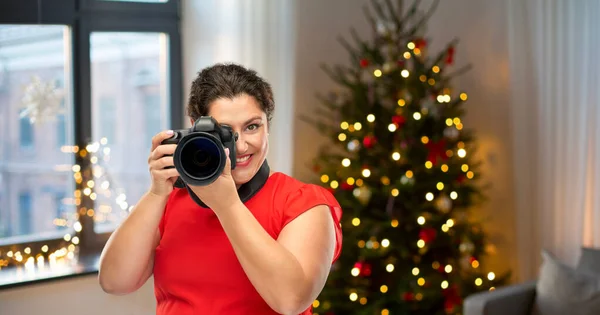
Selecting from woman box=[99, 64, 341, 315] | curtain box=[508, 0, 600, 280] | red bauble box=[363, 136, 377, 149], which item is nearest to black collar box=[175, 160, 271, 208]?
woman box=[99, 64, 341, 315]

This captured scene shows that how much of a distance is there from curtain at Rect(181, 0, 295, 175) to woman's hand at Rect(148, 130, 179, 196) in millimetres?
2174

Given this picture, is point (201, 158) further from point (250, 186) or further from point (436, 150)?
point (436, 150)

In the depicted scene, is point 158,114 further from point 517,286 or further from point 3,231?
point 517,286

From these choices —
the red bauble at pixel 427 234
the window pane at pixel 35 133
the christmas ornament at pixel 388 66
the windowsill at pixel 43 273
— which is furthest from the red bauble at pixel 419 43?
the windowsill at pixel 43 273

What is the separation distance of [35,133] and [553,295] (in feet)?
7.47

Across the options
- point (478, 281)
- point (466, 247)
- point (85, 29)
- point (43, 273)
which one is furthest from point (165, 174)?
point (478, 281)

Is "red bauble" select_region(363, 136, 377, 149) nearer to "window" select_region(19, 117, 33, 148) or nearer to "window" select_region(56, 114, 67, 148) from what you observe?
"window" select_region(56, 114, 67, 148)

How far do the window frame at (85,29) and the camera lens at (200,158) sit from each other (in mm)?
2107

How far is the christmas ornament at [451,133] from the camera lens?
3.38 m

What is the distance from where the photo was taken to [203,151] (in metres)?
1.14

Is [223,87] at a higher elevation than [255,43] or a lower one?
lower

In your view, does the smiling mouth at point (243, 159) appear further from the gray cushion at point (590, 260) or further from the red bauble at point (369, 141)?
the gray cushion at point (590, 260)

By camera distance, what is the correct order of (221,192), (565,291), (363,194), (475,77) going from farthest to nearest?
(475,77)
(363,194)
(565,291)
(221,192)

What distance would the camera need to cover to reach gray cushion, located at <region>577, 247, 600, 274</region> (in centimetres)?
308
